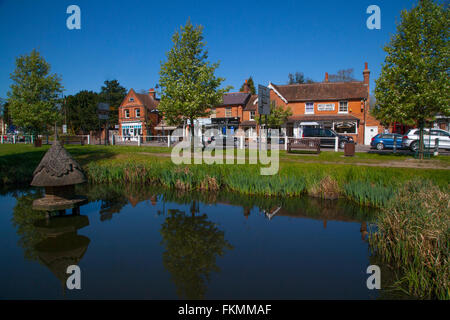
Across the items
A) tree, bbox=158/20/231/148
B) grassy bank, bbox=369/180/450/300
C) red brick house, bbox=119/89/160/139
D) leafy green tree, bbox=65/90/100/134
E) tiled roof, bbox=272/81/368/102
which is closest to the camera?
grassy bank, bbox=369/180/450/300

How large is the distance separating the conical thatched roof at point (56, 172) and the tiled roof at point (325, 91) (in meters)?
32.7

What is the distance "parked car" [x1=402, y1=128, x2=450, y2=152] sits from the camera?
21.5 m

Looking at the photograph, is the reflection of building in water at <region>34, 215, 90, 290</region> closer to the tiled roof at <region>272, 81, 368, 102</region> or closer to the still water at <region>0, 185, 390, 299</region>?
the still water at <region>0, 185, 390, 299</region>

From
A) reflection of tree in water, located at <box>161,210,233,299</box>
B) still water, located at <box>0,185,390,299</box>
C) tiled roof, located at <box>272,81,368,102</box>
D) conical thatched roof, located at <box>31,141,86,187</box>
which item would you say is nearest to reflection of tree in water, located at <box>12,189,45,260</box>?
still water, located at <box>0,185,390,299</box>

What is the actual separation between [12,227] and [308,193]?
9175 mm

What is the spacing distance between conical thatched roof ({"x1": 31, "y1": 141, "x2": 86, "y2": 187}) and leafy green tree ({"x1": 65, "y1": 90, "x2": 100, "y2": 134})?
51.4 metres

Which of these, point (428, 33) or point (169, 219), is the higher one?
point (428, 33)

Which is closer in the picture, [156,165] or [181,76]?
[156,165]

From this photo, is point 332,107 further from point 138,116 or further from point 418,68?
point 138,116

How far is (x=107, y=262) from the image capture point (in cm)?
596
